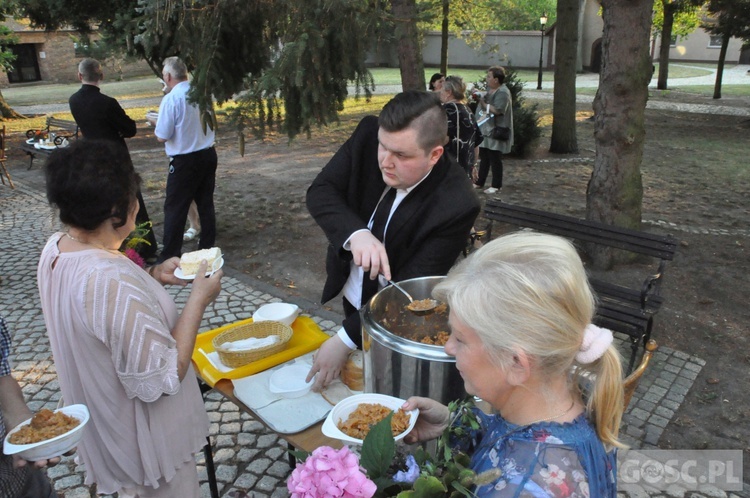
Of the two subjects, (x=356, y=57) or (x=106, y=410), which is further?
(x=356, y=57)

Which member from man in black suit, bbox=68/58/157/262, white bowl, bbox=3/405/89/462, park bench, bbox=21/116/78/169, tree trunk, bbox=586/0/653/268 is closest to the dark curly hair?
white bowl, bbox=3/405/89/462

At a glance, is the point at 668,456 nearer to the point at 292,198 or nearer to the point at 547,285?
the point at 547,285

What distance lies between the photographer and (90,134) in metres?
6.06

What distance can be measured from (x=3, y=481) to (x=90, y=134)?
16.7 feet

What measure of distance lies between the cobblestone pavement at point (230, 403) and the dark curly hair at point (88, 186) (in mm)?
262

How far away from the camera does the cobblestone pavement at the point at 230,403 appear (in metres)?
3.10

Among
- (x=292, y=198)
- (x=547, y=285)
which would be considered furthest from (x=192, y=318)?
(x=292, y=198)

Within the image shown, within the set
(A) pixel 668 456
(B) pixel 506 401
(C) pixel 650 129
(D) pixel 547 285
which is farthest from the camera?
(C) pixel 650 129

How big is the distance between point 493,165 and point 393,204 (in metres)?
6.59

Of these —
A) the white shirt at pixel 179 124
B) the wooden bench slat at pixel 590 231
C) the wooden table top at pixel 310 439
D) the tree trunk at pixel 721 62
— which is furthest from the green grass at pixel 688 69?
the wooden table top at pixel 310 439

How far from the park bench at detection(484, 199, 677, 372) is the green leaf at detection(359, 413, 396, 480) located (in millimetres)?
2943

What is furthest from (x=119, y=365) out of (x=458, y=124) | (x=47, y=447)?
(x=458, y=124)

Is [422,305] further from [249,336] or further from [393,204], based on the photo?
[249,336]

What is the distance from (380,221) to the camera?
89.2 inches
